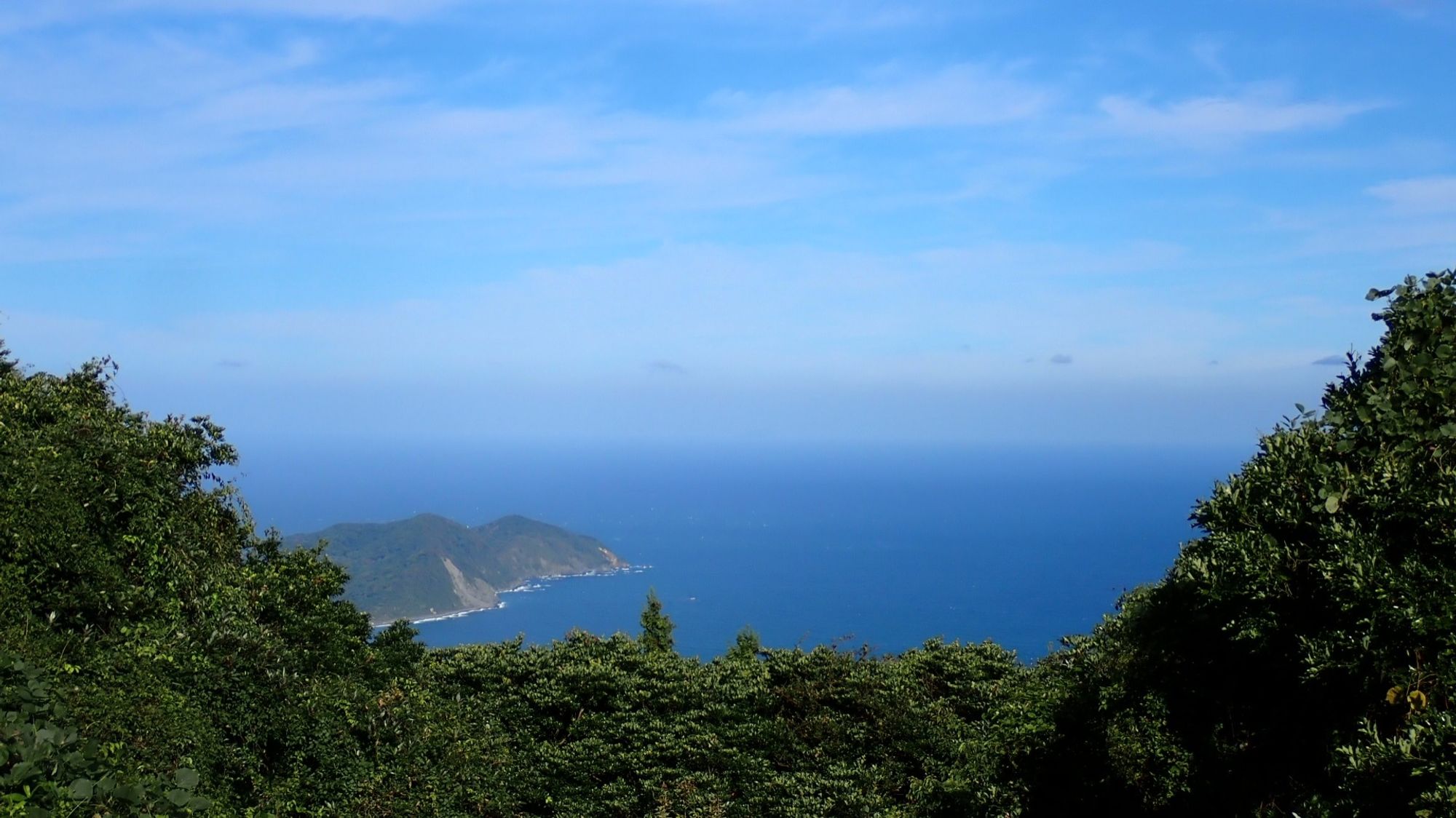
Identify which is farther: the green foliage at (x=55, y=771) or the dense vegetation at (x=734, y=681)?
the dense vegetation at (x=734, y=681)

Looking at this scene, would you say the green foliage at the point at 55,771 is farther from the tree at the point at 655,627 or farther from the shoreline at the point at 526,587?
the shoreline at the point at 526,587

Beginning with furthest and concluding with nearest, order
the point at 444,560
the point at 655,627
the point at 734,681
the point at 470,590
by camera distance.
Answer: the point at 444,560 → the point at 470,590 → the point at 655,627 → the point at 734,681

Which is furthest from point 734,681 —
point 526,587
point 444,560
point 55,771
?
point 526,587

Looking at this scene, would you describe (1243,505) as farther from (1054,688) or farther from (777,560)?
(777,560)

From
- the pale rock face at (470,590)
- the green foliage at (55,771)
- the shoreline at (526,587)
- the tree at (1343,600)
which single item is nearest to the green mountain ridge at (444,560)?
the pale rock face at (470,590)

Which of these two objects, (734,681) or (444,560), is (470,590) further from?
(734,681)

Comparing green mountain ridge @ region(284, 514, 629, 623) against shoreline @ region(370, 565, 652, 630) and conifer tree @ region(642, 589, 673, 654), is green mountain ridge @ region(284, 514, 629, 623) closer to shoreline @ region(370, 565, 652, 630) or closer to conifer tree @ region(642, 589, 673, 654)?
shoreline @ region(370, 565, 652, 630)
